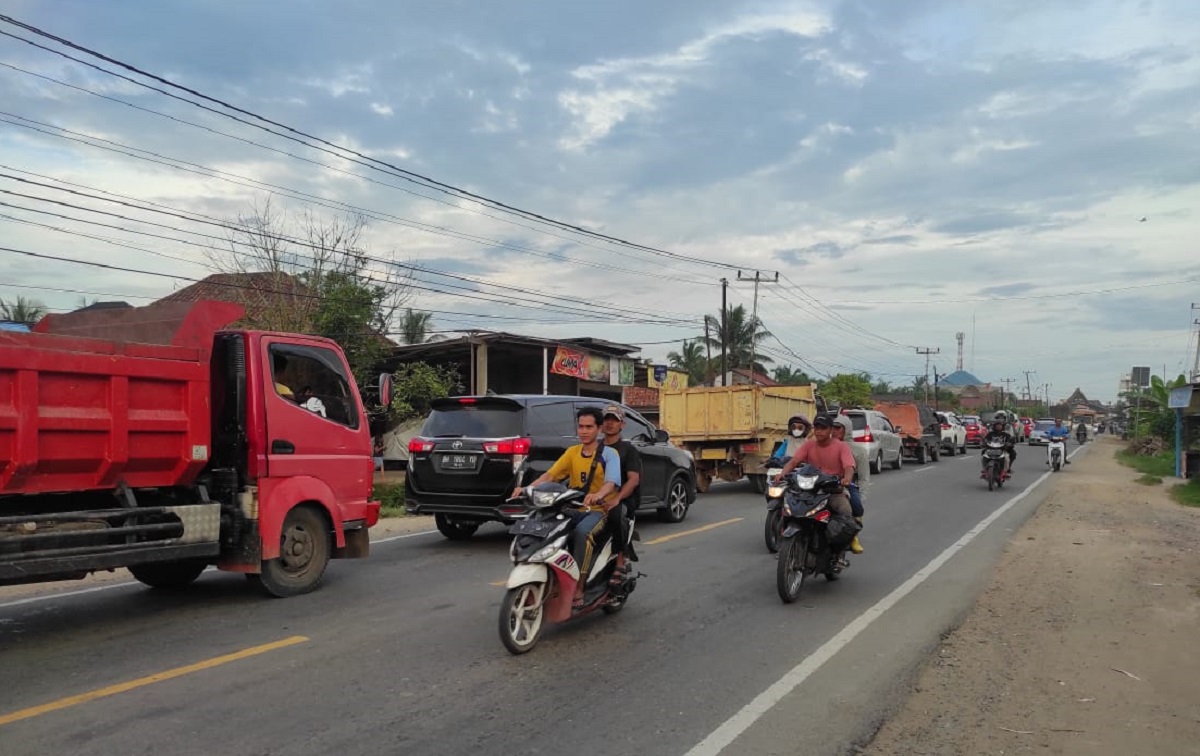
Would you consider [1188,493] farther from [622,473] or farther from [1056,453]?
[622,473]

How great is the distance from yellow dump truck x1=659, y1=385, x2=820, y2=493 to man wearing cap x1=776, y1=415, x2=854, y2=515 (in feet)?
31.1

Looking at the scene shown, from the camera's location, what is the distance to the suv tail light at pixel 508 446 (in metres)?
9.75

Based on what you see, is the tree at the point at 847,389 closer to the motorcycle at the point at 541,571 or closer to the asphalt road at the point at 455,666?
the asphalt road at the point at 455,666

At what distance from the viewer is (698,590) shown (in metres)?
7.93

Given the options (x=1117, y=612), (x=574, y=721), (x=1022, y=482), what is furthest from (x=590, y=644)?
(x=1022, y=482)

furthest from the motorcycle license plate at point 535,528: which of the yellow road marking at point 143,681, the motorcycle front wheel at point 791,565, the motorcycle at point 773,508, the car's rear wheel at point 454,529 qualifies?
the car's rear wheel at point 454,529

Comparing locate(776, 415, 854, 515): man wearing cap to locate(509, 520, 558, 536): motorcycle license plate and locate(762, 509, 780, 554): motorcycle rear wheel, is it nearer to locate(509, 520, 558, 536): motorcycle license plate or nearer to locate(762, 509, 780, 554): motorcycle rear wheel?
locate(762, 509, 780, 554): motorcycle rear wheel

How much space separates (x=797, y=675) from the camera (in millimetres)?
5418

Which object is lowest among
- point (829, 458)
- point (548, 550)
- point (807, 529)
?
point (807, 529)

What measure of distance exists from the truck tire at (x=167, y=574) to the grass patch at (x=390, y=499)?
6.85 meters

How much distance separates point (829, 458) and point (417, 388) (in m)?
17.9

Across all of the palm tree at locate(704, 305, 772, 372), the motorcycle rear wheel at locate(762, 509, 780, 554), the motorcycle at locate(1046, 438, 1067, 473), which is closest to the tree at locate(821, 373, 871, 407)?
the palm tree at locate(704, 305, 772, 372)

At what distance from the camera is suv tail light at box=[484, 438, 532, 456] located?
9.75m

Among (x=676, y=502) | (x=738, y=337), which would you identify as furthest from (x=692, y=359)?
(x=676, y=502)
